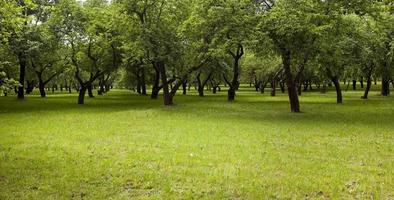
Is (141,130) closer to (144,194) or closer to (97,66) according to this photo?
(144,194)

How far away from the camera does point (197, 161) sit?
10820 millimetres

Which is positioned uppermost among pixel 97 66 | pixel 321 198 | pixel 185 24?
pixel 185 24

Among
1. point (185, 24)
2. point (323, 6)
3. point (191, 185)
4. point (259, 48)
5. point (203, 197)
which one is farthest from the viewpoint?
point (185, 24)

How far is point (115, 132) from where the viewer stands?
1670cm

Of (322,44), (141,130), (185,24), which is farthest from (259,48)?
(141,130)

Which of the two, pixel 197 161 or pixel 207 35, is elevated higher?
pixel 207 35

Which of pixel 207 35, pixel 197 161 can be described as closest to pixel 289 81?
pixel 207 35

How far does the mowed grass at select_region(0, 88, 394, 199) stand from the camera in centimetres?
820

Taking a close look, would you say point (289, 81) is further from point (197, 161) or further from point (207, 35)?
point (197, 161)

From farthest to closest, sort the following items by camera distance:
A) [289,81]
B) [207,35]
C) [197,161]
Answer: [207,35] → [289,81] → [197,161]

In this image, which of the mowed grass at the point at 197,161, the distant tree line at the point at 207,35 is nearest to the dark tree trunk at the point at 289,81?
the distant tree line at the point at 207,35

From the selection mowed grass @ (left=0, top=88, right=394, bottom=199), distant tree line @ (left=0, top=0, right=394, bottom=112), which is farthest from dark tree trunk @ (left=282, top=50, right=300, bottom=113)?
mowed grass @ (left=0, top=88, right=394, bottom=199)

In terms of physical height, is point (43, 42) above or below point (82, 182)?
above

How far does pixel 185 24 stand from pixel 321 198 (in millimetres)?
20608
